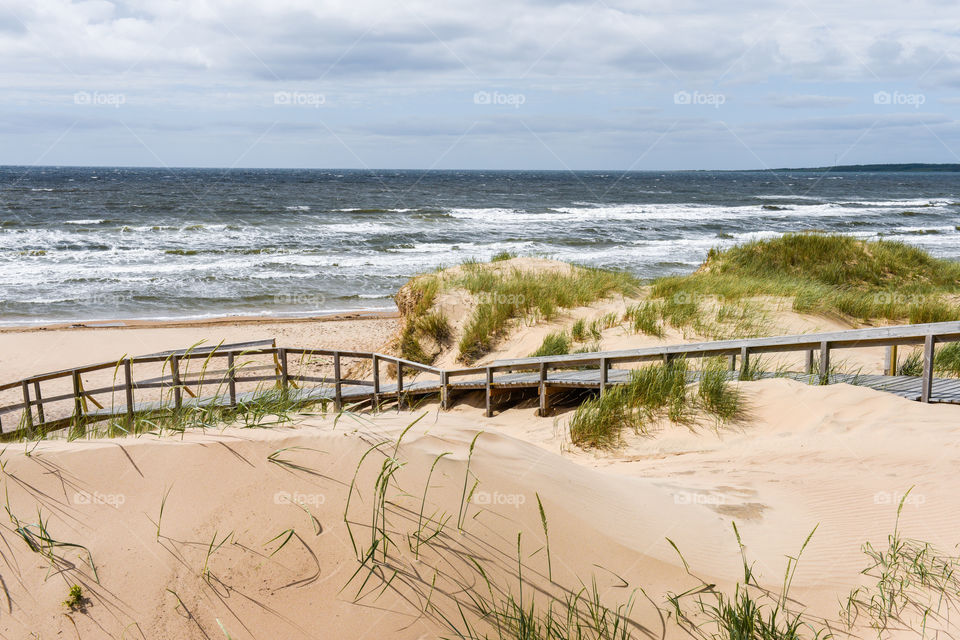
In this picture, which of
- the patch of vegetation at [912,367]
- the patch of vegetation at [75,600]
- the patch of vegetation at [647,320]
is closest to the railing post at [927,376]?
the patch of vegetation at [912,367]

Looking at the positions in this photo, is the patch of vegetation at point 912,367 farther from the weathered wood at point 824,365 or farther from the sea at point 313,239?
the sea at point 313,239

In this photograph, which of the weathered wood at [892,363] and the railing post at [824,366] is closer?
the railing post at [824,366]

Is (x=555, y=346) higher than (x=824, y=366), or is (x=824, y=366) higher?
(x=824, y=366)

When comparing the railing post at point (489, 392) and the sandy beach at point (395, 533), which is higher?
the sandy beach at point (395, 533)

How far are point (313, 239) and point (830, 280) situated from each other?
90.8 ft

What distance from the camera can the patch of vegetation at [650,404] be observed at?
743 cm

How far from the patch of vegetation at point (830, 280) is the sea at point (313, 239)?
9.78 meters

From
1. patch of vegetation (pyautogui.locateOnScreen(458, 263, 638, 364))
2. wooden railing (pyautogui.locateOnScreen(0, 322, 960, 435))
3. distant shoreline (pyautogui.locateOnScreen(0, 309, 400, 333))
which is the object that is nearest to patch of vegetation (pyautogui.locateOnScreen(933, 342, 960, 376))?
wooden railing (pyautogui.locateOnScreen(0, 322, 960, 435))

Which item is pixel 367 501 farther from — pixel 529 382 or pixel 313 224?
pixel 313 224

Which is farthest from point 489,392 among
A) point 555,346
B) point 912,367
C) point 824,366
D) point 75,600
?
point 75,600

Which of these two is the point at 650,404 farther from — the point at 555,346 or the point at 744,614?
the point at 744,614

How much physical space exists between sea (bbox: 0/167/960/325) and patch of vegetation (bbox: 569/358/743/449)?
16759 millimetres

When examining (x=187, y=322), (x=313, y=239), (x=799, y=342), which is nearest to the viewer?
(x=799, y=342)

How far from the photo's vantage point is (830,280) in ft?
59.0
